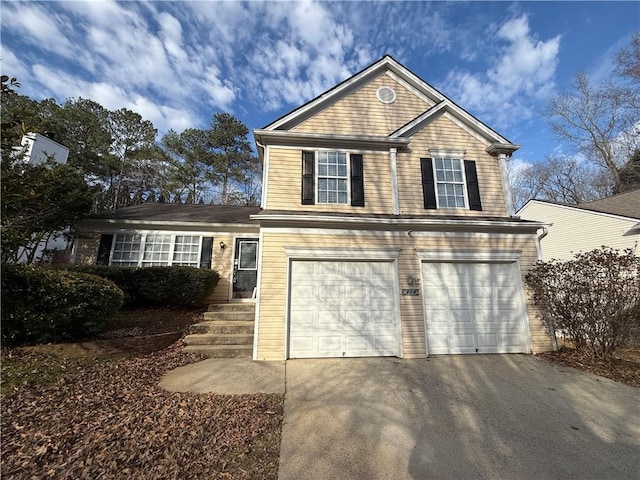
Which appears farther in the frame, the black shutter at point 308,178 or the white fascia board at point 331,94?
the white fascia board at point 331,94

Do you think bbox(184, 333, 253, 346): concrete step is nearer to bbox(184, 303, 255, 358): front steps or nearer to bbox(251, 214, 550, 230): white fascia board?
bbox(184, 303, 255, 358): front steps

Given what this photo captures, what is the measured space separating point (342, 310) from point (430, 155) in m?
5.27

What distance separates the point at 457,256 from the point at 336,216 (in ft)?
10.9

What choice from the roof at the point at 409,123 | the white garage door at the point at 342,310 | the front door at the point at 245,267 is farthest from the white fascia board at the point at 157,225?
the white garage door at the point at 342,310

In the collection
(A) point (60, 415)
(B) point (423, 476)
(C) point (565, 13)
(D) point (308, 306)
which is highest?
(C) point (565, 13)

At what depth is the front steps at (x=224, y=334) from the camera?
634 cm

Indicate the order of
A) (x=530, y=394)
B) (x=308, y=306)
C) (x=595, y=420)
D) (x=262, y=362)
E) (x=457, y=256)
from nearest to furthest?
1. (x=595, y=420)
2. (x=530, y=394)
3. (x=262, y=362)
4. (x=308, y=306)
5. (x=457, y=256)

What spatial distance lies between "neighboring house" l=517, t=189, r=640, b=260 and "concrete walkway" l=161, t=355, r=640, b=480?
719 centimetres

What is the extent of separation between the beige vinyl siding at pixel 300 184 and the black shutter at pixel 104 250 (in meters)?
7.28

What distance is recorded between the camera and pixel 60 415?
3678 millimetres

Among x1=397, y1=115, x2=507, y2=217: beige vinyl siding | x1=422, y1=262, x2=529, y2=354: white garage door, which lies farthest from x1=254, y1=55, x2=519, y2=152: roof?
x1=422, y1=262, x2=529, y2=354: white garage door

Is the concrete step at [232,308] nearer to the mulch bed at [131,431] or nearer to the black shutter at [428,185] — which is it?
the mulch bed at [131,431]

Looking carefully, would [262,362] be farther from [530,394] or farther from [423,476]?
[530,394]

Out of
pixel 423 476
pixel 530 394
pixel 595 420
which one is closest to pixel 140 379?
pixel 423 476
